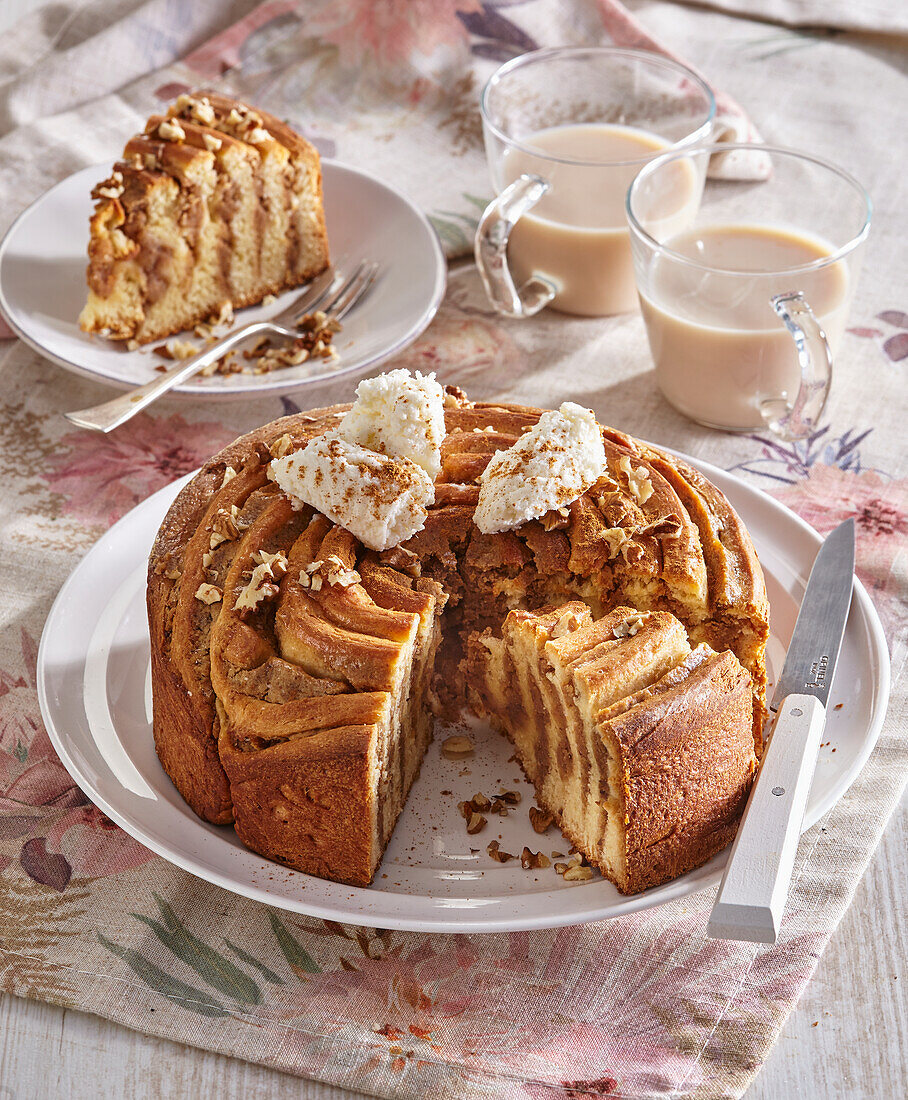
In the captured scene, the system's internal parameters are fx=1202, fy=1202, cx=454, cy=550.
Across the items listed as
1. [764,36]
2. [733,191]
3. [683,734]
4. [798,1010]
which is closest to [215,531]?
[683,734]

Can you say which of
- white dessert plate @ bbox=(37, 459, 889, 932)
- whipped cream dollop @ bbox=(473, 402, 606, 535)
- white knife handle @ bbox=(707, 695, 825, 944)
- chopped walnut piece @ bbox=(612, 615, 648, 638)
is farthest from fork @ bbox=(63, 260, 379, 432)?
white knife handle @ bbox=(707, 695, 825, 944)

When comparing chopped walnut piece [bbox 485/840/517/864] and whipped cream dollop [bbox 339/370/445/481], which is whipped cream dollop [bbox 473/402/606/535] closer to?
whipped cream dollop [bbox 339/370/445/481]

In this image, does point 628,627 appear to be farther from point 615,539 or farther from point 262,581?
point 262,581

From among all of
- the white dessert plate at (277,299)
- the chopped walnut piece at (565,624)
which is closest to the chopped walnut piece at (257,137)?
the white dessert plate at (277,299)

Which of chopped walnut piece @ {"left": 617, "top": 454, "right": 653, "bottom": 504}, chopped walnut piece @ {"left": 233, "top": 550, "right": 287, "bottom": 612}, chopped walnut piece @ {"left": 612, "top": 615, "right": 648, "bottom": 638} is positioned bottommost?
chopped walnut piece @ {"left": 233, "top": 550, "right": 287, "bottom": 612}

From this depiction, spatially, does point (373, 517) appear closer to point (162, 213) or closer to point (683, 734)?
point (683, 734)

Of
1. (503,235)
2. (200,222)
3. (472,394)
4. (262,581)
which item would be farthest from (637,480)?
(200,222)
